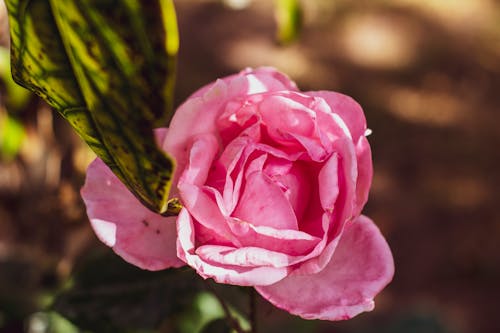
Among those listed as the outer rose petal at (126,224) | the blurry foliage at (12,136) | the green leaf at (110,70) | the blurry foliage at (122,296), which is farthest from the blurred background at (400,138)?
the green leaf at (110,70)

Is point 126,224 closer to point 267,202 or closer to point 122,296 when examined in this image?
point 267,202

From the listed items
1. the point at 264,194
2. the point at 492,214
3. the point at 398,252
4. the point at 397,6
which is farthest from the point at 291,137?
the point at 397,6

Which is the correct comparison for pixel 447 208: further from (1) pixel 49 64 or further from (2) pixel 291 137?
(1) pixel 49 64

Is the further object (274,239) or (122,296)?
(122,296)

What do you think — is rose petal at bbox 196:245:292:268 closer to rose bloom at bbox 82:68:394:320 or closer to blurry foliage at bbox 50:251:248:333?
rose bloom at bbox 82:68:394:320

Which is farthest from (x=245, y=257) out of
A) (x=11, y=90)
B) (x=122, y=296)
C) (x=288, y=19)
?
(x=11, y=90)

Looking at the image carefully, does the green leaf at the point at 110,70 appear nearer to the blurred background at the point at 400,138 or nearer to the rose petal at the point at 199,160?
the rose petal at the point at 199,160
